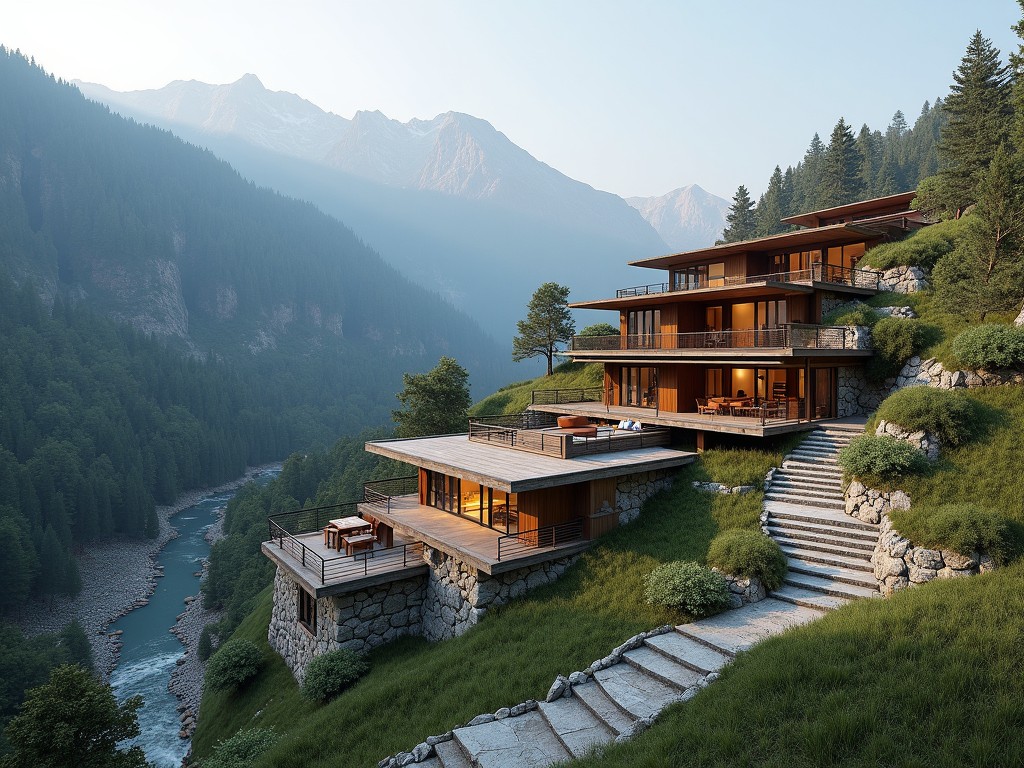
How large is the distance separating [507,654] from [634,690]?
4621 millimetres

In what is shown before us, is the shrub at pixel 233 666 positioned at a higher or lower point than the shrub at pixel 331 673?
lower

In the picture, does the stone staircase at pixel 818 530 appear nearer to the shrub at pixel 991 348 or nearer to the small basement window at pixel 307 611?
the shrub at pixel 991 348

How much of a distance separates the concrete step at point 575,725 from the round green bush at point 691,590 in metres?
4.23

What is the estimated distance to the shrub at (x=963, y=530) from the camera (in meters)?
13.6

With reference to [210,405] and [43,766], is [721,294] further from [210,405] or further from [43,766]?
[210,405]

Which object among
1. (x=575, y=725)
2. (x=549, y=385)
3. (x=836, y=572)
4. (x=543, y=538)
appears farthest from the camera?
(x=549, y=385)

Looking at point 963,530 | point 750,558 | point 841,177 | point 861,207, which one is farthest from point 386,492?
point 841,177

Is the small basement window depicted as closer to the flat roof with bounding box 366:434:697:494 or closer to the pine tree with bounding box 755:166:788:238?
the flat roof with bounding box 366:434:697:494

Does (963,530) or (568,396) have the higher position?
(568,396)

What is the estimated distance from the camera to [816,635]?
420 inches

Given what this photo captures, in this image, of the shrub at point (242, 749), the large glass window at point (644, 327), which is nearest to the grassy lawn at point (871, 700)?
the shrub at point (242, 749)

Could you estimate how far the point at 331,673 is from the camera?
61.0 feet

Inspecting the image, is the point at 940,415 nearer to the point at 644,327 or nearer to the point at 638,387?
the point at 638,387

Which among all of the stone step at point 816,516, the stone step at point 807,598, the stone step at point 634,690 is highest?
the stone step at point 816,516
